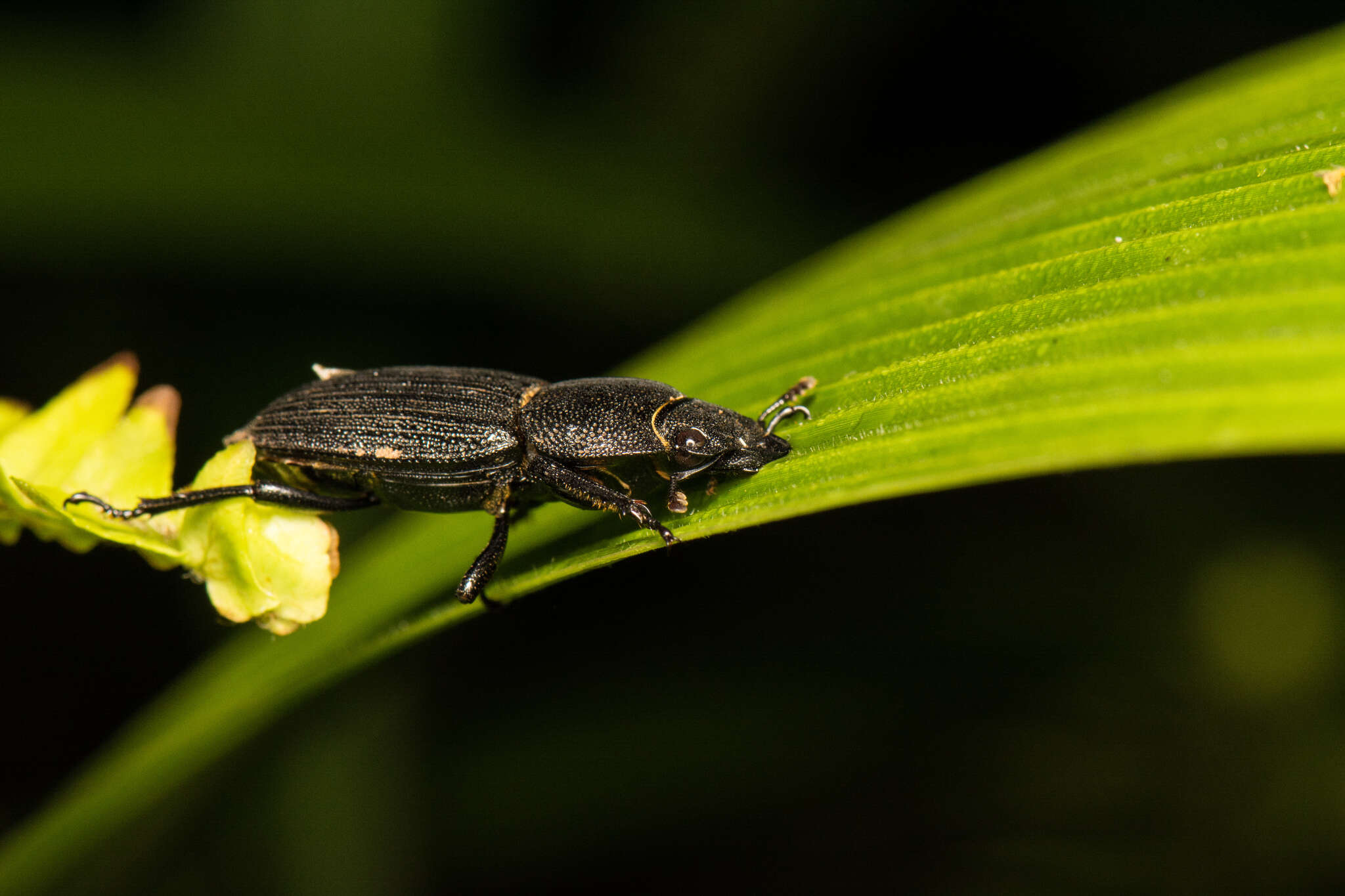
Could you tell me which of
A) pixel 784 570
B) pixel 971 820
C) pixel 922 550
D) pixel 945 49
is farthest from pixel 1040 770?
pixel 945 49

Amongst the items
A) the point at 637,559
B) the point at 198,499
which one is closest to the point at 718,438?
the point at 198,499

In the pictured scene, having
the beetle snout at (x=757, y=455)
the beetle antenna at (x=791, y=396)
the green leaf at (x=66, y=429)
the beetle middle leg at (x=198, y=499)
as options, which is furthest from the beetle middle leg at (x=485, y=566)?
the green leaf at (x=66, y=429)

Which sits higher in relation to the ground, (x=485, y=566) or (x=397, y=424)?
(x=397, y=424)

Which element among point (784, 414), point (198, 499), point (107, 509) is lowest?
point (107, 509)

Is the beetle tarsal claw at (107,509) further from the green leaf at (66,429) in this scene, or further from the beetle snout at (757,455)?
the beetle snout at (757,455)

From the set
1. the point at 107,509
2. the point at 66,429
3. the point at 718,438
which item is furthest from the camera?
the point at 718,438

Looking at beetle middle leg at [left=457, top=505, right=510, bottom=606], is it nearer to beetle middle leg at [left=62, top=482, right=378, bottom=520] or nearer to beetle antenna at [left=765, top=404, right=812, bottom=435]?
beetle middle leg at [left=62, top=482, right=378, bottom=520]

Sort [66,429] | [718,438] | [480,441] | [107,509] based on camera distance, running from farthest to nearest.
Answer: [480,441]
[718,438]
[66,429]
[107,509]

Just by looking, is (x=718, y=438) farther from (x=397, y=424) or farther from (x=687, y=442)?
(x=397, y=424)
